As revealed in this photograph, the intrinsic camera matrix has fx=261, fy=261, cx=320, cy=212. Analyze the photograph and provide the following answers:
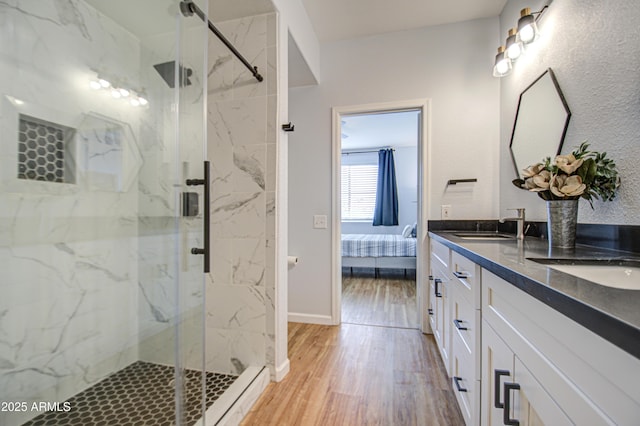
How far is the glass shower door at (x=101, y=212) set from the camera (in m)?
1.23

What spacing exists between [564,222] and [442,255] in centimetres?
70

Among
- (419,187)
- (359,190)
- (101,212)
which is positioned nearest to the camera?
(101,212)

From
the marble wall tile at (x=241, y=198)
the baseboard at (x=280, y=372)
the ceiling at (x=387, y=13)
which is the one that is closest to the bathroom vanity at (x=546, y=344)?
the baseboard at (x=280, y=372)

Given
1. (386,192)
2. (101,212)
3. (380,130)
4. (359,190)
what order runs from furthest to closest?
(359,190) < (386,192) < (380,130) < (101,212)

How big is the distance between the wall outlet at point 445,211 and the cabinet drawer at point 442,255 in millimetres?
370

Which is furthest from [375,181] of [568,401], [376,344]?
[568,401]

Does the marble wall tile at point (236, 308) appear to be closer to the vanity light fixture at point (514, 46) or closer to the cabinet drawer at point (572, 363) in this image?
the cabinet drawer at point (572, 363)

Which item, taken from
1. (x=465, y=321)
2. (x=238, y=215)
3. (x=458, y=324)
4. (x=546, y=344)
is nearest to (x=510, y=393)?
(x=546, y=344)

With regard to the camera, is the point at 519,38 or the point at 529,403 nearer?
the point at 529,403

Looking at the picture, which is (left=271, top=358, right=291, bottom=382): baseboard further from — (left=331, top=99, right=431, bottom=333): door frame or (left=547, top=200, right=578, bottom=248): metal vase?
(left=547, top=200, right=578, bottom=248): metal vase

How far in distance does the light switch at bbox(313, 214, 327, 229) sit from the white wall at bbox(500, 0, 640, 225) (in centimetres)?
162

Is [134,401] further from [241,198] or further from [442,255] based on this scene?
[442,255]

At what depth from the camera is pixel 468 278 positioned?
3.74 ft

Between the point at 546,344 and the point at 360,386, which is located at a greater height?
the point at 546,344
